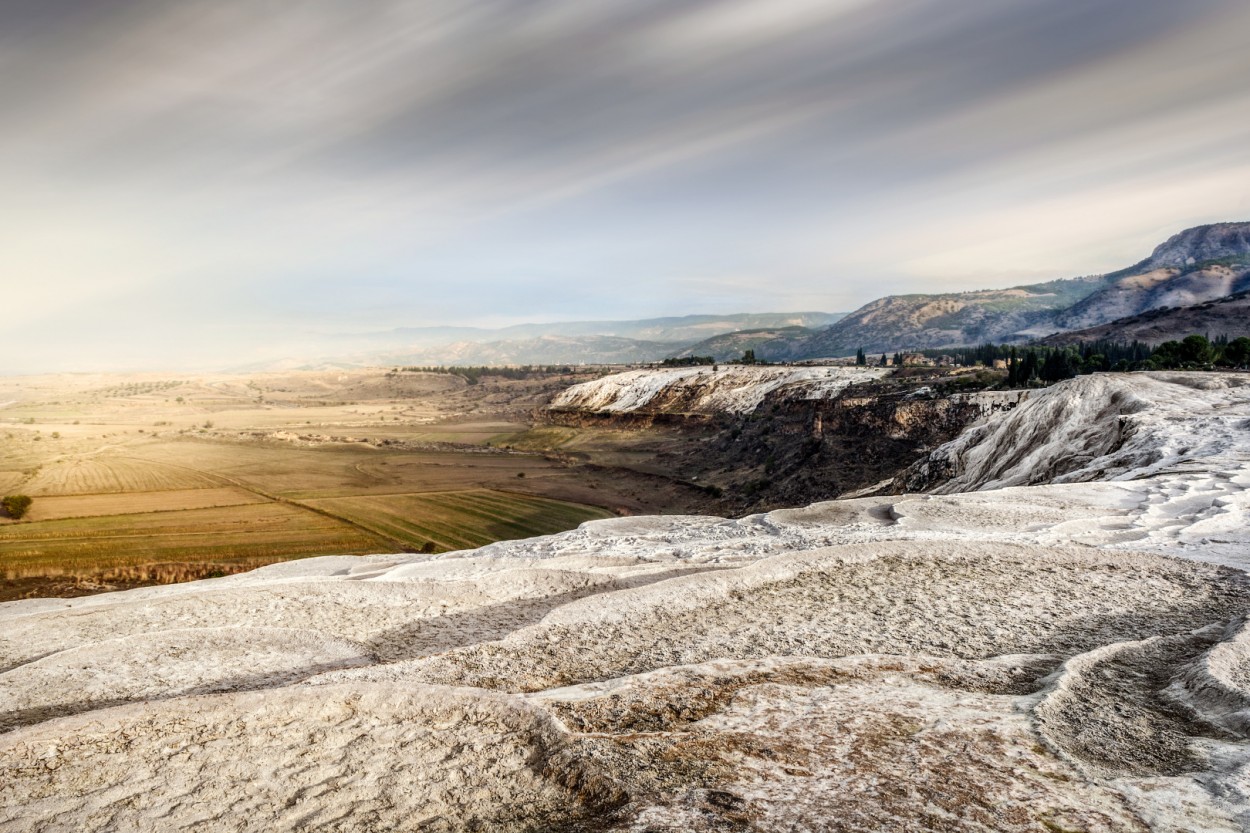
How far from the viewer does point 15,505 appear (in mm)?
52438

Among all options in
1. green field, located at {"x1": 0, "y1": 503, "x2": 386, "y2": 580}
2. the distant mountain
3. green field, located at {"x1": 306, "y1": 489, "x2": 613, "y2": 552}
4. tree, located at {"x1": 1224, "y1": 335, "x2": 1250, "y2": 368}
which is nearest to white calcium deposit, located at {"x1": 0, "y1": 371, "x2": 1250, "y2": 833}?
green field, located at {"x1": 0, "y1": 503, "x2": 386, "y2": 580}

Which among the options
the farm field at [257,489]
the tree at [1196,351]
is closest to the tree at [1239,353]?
the tree at [1196,351]

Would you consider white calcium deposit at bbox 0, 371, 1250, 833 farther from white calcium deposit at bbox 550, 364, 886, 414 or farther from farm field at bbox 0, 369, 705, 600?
white calcium deposit at bbox 550, 364, 886, 414

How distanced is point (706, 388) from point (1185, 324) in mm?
149901

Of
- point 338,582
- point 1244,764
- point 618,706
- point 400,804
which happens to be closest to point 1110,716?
point 1244,764

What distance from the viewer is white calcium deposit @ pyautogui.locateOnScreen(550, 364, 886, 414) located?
93.4m

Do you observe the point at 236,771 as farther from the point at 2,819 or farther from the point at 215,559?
the point at 215,559

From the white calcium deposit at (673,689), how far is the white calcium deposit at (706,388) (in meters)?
72.6

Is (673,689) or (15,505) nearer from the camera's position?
(673,689)

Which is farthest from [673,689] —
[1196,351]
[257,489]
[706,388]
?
[706,388]

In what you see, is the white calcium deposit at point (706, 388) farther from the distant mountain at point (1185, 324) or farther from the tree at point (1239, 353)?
the distant mountain at point (1185, 324)

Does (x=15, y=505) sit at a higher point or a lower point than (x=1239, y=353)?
lower

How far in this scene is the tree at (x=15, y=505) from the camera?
51897 mm

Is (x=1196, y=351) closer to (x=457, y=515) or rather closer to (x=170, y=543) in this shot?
(x=457, y=515)
